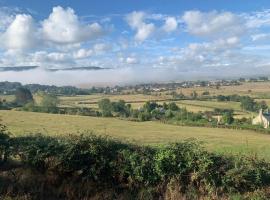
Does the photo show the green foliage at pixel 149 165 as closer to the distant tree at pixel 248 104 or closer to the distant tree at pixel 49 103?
the distant tree at pixel 49 103

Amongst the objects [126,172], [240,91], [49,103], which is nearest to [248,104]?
[240,91]

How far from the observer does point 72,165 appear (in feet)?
33.7

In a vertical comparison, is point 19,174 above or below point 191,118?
above

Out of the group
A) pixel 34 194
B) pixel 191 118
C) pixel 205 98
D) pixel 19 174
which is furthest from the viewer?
pixel 205 98

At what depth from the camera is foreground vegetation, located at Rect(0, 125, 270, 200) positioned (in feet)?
31.9

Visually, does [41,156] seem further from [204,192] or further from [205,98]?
[205,98]

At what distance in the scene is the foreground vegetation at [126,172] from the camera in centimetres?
973

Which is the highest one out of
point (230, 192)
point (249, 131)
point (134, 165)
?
point (134, 165)

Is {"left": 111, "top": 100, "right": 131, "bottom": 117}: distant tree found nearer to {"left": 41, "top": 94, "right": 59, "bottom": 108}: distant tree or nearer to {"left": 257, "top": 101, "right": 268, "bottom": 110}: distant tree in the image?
{"left": 41, "top": 94, "right": 59, "bottom": 108}: distant tree

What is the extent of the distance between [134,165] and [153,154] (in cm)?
66

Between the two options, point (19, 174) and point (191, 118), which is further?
point (191, 118)

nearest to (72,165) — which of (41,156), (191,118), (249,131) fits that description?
(41,156)

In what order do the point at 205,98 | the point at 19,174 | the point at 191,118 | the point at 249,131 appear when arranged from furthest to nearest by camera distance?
1. the point at 205,98
2. the point at 191,118
3. the point at 249,131
4. the point at 19,174

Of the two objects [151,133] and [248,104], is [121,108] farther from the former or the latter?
[151,133]
